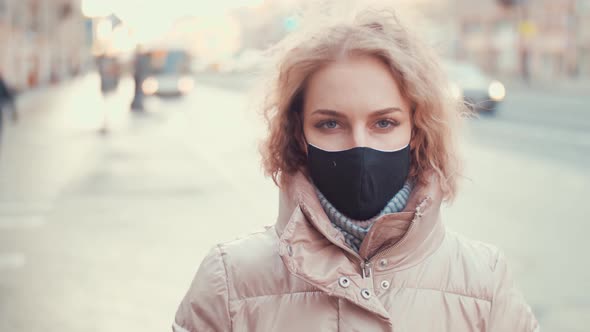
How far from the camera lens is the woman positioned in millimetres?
1691

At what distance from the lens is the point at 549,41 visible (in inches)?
2036

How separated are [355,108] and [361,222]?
0.26m

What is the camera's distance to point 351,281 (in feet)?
5.41

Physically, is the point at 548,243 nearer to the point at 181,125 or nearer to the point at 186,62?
the point at 181,125

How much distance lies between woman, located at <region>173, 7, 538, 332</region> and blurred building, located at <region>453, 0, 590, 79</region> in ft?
132

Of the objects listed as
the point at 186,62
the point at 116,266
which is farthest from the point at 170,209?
the point at 186,62

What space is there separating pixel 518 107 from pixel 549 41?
96.9ft

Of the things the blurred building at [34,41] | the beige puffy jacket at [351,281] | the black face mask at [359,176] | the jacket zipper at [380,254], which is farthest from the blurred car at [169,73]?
the jacket zipper at [380,254]

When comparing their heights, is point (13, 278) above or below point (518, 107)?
above

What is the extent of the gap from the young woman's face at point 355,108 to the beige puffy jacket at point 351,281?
0.40 feet

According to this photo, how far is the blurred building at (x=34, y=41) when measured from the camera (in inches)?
1642

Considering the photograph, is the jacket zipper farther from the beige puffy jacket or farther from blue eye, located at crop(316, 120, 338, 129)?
blue eye, located at crop(316, 120, 338, 129)

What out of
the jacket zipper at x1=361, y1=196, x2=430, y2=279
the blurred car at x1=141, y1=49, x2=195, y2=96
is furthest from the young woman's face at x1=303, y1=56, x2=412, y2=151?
the blurred car at x1=141, y1=49, x2=195, y2=96

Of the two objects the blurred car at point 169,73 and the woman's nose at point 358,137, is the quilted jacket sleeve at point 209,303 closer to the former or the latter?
the woman's nose at point 358,137
